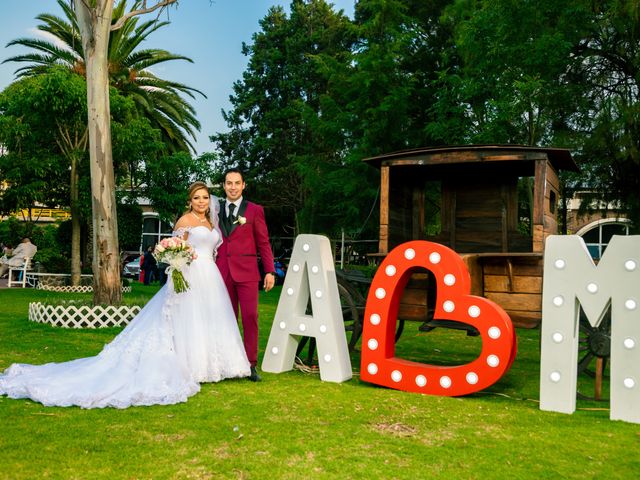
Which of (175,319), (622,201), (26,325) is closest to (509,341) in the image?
(175,319)

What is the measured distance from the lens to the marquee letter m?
17.5ft

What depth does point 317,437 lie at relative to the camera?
4531 millimetres

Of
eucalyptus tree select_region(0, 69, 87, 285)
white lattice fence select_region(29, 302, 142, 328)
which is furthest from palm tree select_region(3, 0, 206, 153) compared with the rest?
white lattice fence select_region(29, 302, 142, 328)

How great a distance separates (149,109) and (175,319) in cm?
2189

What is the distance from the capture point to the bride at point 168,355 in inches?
217

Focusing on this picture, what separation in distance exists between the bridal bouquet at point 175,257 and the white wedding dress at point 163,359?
126 millimetres

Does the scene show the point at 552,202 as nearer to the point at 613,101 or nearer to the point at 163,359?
the point at 163,359

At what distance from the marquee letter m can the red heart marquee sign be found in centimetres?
44

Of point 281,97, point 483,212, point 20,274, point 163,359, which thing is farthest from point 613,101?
point 281,97

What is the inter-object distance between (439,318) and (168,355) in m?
2.67

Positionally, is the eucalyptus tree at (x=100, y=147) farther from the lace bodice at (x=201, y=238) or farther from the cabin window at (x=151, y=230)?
the cabin window at (x=151, y=230)

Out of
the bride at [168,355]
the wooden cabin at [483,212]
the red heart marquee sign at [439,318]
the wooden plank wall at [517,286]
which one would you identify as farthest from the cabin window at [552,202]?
the bride at [168,355]

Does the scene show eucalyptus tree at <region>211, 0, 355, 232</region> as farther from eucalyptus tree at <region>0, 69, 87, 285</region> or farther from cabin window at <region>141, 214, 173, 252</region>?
eucalyptus tree at <region>0, 69, 87, 285</region>

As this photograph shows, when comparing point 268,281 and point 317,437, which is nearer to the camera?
point 317,437
